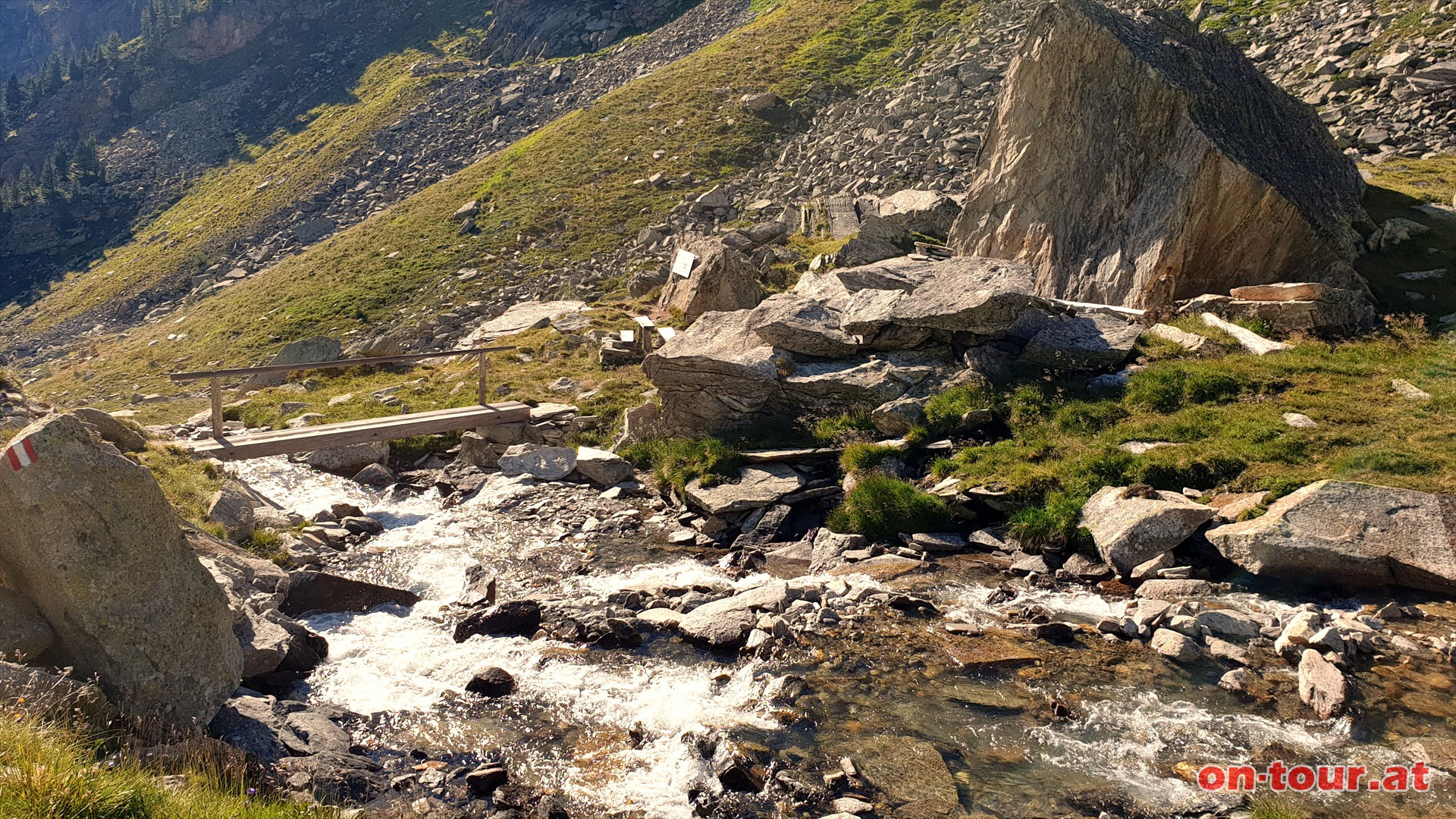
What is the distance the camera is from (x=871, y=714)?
9.04m

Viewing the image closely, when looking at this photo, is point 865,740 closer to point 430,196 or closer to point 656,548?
point 656,548

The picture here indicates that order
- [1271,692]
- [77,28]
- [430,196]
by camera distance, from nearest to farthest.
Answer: [1271,692], [430,196], [77,28]

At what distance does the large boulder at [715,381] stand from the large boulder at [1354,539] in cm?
933

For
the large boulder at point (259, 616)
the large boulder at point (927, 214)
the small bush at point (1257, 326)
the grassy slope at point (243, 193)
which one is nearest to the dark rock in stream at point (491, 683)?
the large boulder at point (259, 616)

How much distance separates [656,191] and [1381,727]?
40871 millimetres

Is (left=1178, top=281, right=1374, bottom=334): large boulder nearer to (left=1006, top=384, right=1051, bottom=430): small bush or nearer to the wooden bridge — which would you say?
(left=1006, top=384, right=1051, bottom=430): small bush

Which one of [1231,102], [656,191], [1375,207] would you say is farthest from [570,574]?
[656,191]

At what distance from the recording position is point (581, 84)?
79.7 m

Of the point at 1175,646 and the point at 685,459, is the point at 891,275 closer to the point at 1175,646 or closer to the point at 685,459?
the point at 685,459

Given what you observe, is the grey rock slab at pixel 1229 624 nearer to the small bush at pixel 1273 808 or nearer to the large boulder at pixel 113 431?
the small bush at pixel 1273 808

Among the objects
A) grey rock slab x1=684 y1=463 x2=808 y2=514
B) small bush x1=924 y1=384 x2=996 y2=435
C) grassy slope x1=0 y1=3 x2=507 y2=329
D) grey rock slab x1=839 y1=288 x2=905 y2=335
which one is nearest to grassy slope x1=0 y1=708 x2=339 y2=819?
grey rock slab x1=684 y1=463 x2=808 y2=514

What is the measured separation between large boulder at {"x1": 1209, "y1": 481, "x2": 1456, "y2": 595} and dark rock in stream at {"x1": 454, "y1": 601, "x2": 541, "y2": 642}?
9.13 m

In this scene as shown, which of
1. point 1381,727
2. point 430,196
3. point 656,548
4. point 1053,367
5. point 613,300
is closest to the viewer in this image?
point 1381,727

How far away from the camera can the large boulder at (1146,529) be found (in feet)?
38.8
